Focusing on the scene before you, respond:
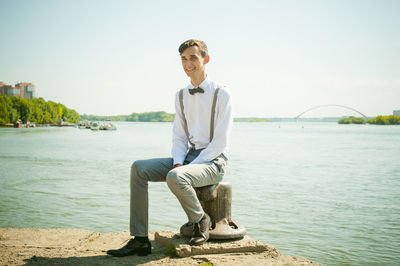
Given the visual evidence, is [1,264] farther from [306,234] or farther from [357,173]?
[357,173]

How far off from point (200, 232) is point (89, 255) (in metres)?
1.21

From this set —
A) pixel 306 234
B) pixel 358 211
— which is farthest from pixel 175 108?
pixel 358 211

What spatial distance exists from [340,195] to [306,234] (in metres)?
6.34

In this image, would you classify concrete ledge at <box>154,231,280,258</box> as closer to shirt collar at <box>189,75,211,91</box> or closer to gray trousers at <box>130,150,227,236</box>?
gray trousers at <box>130,150,227,236</box>

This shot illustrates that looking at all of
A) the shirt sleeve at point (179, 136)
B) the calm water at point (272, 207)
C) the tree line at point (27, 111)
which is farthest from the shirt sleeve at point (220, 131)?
the tree line at point (27, 111)

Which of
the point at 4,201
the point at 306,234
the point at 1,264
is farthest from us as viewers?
the point at 4,201

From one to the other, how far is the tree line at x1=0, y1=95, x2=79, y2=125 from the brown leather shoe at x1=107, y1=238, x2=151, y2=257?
4381 inches

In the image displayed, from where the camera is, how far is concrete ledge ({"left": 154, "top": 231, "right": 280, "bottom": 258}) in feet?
12.7

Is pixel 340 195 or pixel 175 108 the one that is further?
pixel 340 195

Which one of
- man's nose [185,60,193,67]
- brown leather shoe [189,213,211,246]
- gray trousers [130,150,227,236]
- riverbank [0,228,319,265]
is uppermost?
man's nose [185,60,193,67]

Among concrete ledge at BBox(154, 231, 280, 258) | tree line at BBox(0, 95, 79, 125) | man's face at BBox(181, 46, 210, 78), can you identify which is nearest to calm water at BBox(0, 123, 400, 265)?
concrete ledge at BBox(154, 231, 280, 258)

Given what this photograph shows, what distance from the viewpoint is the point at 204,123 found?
4.08m

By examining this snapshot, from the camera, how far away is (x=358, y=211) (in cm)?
1151

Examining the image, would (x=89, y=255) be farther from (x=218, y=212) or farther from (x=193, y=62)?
(x=193, y=62)
